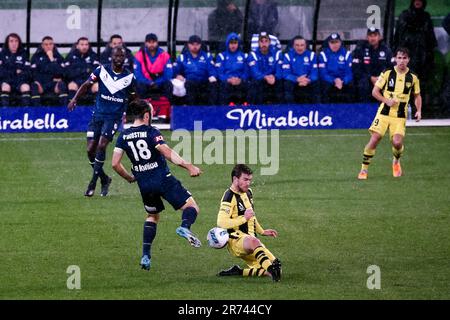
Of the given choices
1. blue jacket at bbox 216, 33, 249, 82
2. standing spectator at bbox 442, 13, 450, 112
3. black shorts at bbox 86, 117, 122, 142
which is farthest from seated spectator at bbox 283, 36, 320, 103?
black shorts at bbox 86, 117, 122, 142

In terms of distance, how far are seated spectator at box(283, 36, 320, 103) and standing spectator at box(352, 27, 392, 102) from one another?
0.92 m

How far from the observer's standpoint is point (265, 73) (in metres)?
25.9

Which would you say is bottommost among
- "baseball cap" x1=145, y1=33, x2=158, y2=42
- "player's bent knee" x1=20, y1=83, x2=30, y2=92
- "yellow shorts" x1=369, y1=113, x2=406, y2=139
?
"yellow shorts" x1=369, y1=113, x2=406, y2=139

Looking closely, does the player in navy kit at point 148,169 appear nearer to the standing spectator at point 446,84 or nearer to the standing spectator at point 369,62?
the standing spectator at point 369,62

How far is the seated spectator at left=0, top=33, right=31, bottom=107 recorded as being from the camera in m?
25.4

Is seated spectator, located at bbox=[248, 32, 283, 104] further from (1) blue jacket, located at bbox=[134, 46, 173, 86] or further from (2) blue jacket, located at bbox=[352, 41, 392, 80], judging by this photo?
(1) blue jacket, located at bbox=[134, 46, 173, 86]

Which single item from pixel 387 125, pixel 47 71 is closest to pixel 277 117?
pixel 47 71

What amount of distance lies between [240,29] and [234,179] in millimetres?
14902

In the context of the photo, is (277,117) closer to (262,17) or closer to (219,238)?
(262,17)

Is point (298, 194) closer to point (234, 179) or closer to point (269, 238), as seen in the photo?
point (269, 238)

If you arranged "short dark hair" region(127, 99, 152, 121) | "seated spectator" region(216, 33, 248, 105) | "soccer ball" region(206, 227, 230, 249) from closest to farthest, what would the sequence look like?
"soccer ball" region(206, 227, 230, 249), "short dark hair" region(127, 99, 152, 121), "seated spectator" region(216, 33, 248, 105)

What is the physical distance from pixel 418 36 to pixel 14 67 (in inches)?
352

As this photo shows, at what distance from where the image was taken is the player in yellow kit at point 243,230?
12273 mm

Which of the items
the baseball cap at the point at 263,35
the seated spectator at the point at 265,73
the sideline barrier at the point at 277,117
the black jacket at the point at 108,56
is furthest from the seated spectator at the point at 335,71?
the black jacket at the point at 108,56
